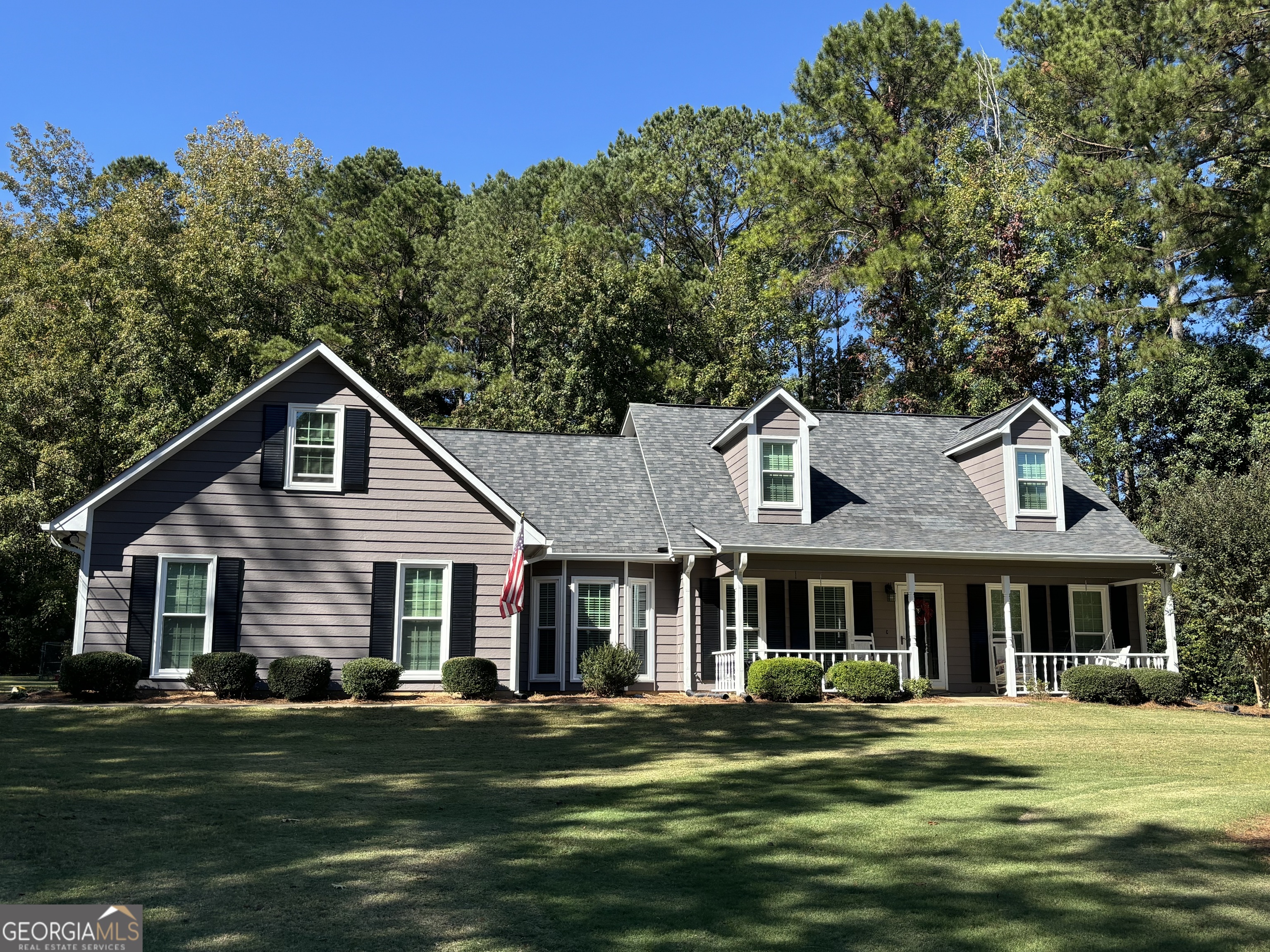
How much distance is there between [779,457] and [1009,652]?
6.05m

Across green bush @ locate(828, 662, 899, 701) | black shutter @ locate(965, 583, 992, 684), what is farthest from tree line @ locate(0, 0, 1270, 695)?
green bush @ locate(828, 662, 899, 701)

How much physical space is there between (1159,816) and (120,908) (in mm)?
8346

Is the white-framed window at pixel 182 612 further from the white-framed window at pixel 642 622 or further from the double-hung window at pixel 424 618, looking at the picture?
the white-framed window at pixel 642 622

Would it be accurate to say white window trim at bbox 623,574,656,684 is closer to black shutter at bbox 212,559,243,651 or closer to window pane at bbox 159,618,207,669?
black shutter at bbox 212,559,243,651

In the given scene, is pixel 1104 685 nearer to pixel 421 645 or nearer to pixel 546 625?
pixel 546 625

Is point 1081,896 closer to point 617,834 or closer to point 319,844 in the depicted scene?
point 617,834

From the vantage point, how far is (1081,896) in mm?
7090

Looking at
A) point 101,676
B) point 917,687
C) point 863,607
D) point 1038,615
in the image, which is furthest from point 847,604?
point 101,676

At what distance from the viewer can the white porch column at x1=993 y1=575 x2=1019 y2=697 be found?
20.8m

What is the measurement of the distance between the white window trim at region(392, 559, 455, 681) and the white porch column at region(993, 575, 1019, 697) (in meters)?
10.9

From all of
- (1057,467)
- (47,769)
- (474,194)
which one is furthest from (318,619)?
(474,194)

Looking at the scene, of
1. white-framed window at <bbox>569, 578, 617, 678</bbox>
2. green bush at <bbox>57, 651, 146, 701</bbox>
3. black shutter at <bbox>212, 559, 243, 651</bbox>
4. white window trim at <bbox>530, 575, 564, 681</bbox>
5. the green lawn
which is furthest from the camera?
white-framed window at <bbox>569, 578, 617, 678</bbox>

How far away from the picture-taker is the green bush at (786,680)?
1894cm

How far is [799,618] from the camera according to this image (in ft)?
71.2
